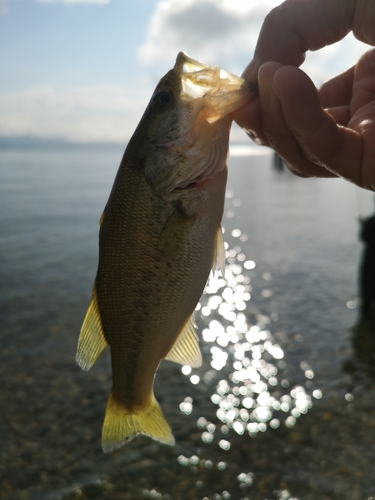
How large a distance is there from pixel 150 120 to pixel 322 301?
350 inches

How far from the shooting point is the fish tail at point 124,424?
3.16 metres

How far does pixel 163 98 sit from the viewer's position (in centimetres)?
267

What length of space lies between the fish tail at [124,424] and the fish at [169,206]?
27.0 inches

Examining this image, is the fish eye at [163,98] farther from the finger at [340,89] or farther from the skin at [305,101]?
the finger at [340,89]

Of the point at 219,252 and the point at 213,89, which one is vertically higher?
the point at 213,89

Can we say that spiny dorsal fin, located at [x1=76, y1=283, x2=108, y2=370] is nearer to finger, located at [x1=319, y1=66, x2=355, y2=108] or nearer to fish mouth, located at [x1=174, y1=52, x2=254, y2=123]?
fish mouth, located at [x1=174, y1=52, x2=254, y2=123]

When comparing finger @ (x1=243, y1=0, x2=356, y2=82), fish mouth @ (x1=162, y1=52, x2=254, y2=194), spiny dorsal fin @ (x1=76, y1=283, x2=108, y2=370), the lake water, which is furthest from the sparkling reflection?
finger @ (x1=243, y1=0, x2=356, y2=82)

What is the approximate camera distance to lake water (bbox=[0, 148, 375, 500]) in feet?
18.0

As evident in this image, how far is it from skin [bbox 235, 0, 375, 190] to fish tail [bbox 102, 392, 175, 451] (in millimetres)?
2176

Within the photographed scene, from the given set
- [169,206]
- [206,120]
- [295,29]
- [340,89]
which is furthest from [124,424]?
[340,89]

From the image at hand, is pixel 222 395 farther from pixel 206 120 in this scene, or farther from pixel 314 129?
pixel 206 120

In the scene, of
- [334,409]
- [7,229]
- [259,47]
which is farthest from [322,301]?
[7,229]

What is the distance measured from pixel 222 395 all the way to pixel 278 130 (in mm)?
5370

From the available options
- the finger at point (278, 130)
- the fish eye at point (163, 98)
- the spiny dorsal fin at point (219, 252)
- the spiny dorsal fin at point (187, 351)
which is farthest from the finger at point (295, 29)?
the spiny dorsal fin at point (187, 351)
